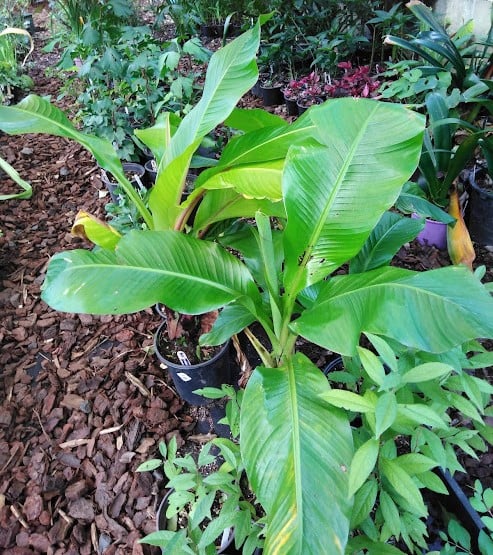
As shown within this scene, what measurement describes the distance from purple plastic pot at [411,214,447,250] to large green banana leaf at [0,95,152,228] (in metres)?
1.27

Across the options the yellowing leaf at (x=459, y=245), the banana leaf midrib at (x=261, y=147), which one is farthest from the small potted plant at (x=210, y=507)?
the yellowing leaf at (x=459, y=245)

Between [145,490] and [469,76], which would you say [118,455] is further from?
[469,76]

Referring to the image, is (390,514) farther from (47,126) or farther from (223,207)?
(47,126)

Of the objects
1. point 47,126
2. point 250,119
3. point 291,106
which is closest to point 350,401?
point 250,119

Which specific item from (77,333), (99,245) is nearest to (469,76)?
(99,245)

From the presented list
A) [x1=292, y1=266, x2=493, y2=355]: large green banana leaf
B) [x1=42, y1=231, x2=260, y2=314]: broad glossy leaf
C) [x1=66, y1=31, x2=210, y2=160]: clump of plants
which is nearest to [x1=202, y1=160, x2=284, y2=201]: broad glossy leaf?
[x1=42, y1=231, x2=260, y2=314]: broad glossy leaf

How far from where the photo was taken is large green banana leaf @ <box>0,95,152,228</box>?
134 centimetres

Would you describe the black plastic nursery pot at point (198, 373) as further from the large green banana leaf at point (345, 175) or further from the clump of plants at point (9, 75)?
the clump of plants at point (9, 75)

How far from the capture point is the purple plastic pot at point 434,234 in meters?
2.04

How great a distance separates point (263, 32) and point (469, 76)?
247 centimetres

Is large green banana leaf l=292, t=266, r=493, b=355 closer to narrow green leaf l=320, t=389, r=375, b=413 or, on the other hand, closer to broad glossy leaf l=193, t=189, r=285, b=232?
narrow green leaf l=320, t=389, r=375, b=413

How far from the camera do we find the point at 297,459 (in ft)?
2.89

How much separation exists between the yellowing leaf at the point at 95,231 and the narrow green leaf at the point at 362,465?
924 millimetres

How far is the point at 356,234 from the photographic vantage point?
1.02 meters
